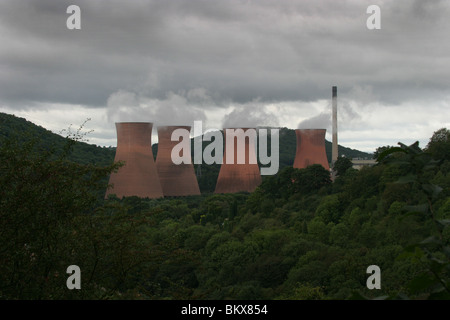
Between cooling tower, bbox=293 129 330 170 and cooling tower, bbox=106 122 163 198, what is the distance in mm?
11577

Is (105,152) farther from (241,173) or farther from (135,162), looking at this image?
(135,162)

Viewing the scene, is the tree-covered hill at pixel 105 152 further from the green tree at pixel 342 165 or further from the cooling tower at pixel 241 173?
the green tree at pixel 342 165

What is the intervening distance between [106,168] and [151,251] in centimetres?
130

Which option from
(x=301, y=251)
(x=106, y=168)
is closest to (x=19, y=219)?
(x=106, y=168)

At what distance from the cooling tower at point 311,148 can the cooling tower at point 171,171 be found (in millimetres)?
8506

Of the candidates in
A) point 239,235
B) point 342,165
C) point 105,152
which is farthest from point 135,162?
point 105,152

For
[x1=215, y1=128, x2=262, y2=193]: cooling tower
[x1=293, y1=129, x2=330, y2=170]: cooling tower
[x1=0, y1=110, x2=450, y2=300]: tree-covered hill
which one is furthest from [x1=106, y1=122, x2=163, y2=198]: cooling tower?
[x1=293, y1=129, x2=330, y2=170]: cooling tower

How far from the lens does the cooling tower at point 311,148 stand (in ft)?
147

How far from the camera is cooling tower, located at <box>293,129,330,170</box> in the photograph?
44656 mm

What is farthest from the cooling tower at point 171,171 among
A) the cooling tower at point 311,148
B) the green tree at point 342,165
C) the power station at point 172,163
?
the green tree at point 342,165

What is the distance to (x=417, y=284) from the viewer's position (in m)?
1.58

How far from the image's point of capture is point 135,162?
39438 millimetres

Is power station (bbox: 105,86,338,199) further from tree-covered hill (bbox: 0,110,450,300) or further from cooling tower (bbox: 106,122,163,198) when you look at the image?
tree-covered hill (bbox: 0,110,450,300)

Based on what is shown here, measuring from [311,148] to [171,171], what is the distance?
36.5 feet
